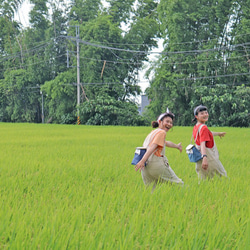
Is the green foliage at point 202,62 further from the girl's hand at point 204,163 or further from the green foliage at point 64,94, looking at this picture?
the girl's hand at point 204,163

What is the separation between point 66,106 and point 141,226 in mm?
29137

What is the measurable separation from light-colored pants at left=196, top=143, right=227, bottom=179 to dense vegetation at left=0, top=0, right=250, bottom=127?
2126cm

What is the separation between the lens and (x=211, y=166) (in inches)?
176

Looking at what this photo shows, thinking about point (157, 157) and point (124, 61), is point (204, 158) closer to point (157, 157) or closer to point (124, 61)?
point (157, 157)

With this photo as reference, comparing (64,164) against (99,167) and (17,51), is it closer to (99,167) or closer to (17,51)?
(99,167)

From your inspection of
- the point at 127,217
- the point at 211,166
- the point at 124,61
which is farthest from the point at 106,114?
the point at 127,217

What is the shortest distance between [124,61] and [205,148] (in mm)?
29030

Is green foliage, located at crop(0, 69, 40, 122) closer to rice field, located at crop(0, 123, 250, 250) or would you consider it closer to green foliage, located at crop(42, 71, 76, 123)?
green foliage, located at crop(42, 71, 76, 123)

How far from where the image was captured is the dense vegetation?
27.0 m

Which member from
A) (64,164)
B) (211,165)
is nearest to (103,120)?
(64,164)

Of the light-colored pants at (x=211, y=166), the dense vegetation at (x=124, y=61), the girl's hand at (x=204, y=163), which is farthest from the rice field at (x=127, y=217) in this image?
the dense vegetation at (x=124, y=61)

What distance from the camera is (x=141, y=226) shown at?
9.13 ft

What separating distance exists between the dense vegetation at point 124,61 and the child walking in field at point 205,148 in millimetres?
21287

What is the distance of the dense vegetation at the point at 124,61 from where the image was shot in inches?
1062
